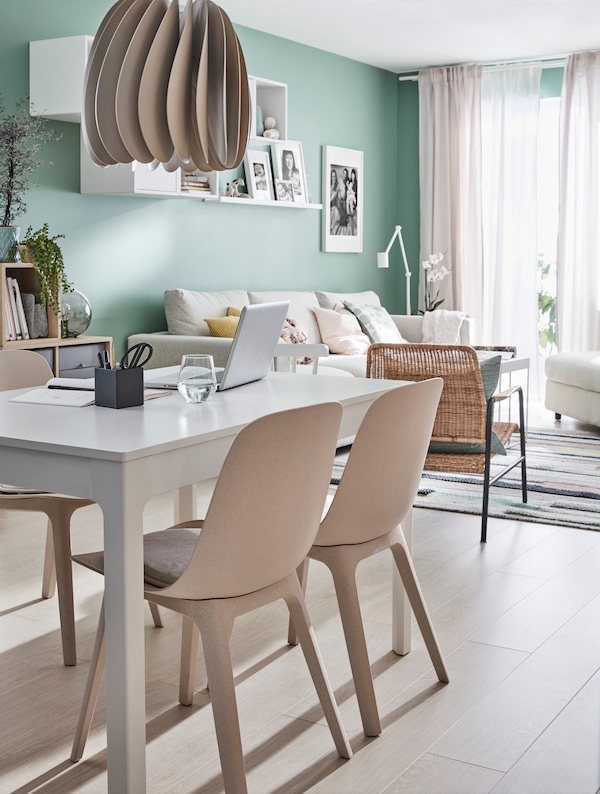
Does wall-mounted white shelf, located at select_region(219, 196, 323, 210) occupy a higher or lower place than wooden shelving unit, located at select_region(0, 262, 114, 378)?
higher

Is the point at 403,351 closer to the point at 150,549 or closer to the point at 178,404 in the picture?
the point at 178,404

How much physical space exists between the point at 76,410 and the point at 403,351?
1.95m

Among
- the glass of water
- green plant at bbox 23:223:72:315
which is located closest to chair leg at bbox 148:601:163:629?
the glass of water

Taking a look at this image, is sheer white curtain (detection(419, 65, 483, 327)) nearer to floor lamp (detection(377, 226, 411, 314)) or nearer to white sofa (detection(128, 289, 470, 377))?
floor lamp (detection(377, 226, 411, 314))

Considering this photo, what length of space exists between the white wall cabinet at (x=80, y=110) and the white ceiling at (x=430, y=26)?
1.79 feet

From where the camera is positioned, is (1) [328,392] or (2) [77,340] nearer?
(1) [328,392]

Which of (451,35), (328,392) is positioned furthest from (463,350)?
(451,35)

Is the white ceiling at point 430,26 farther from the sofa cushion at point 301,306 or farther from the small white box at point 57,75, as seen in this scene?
the sofa cushion at point 301,306

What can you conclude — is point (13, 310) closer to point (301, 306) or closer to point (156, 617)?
point (156, 617)

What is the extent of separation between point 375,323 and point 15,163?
2.85m

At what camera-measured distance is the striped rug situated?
4156mm

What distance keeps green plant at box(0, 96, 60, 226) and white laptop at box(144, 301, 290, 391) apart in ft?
7.33

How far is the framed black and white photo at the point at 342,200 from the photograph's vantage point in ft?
23.9

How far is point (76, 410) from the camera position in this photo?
7.25 ft
